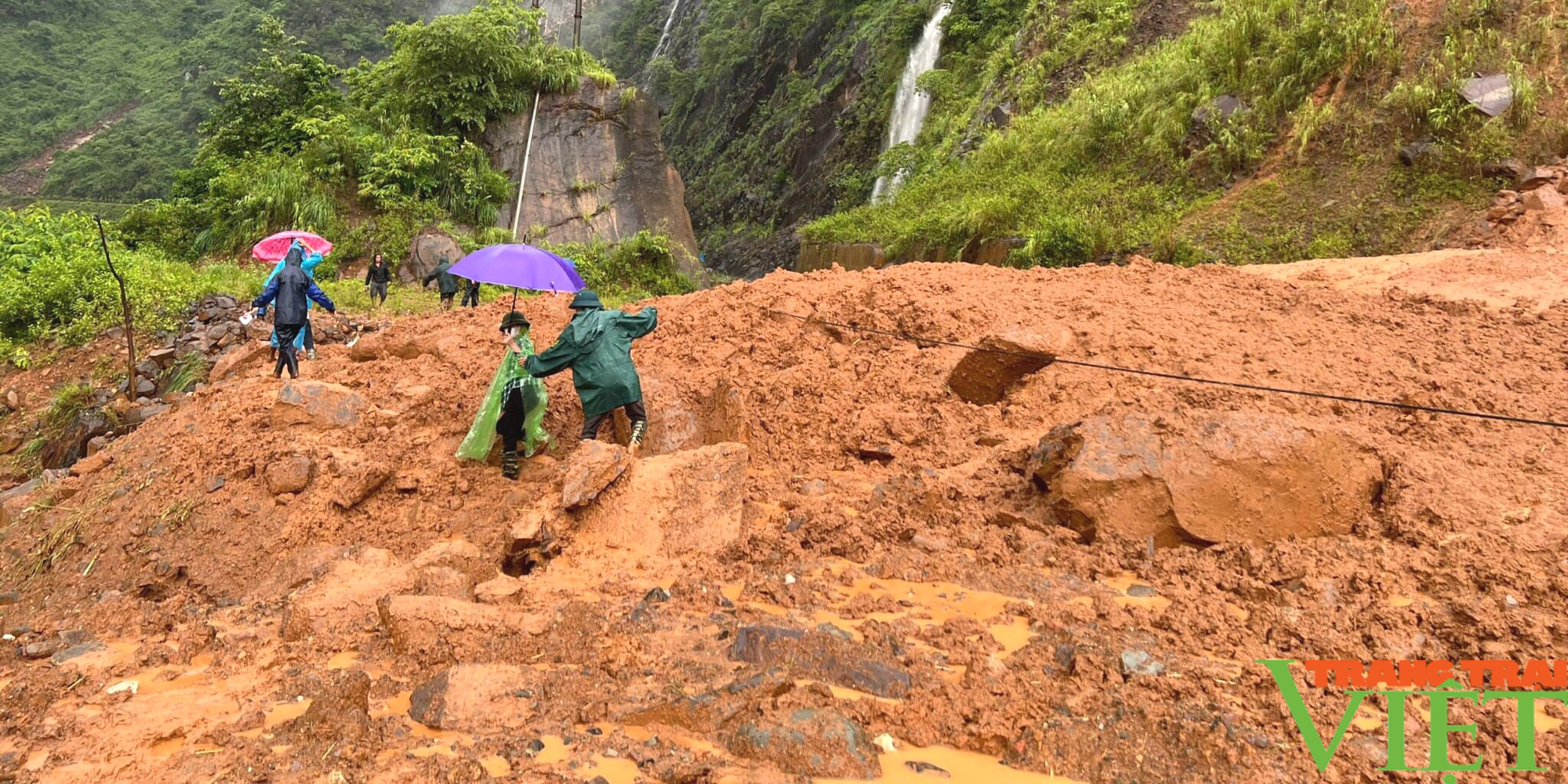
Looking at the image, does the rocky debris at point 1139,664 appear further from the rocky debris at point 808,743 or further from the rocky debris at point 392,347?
the rocky debris at point 392,347

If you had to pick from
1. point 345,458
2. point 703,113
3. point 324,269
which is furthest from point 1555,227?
point 703,113

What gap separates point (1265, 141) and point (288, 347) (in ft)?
37.2

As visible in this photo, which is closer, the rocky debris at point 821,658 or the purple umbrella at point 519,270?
the rocky debris at point 821,658

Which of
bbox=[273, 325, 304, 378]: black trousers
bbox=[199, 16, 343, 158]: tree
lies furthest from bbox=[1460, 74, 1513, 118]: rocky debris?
bbox=[199, 16, 343, 158]: tree

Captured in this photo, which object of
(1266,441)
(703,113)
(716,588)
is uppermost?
(1266,441)

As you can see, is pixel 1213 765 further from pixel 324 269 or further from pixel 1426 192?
pixel 324 269

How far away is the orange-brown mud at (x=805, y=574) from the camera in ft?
8.06

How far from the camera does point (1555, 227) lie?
26.3 ft

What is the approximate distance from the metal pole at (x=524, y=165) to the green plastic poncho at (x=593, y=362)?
13.2 m

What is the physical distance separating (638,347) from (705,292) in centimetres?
146

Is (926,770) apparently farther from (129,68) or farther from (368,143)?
(129,68)

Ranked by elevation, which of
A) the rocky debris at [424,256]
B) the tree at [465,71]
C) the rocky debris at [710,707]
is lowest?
the rocky debris at [424,256]

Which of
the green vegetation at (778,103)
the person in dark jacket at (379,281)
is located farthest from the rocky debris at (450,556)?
the green vegetation at (778,103)

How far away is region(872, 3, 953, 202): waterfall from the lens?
22266 mm
